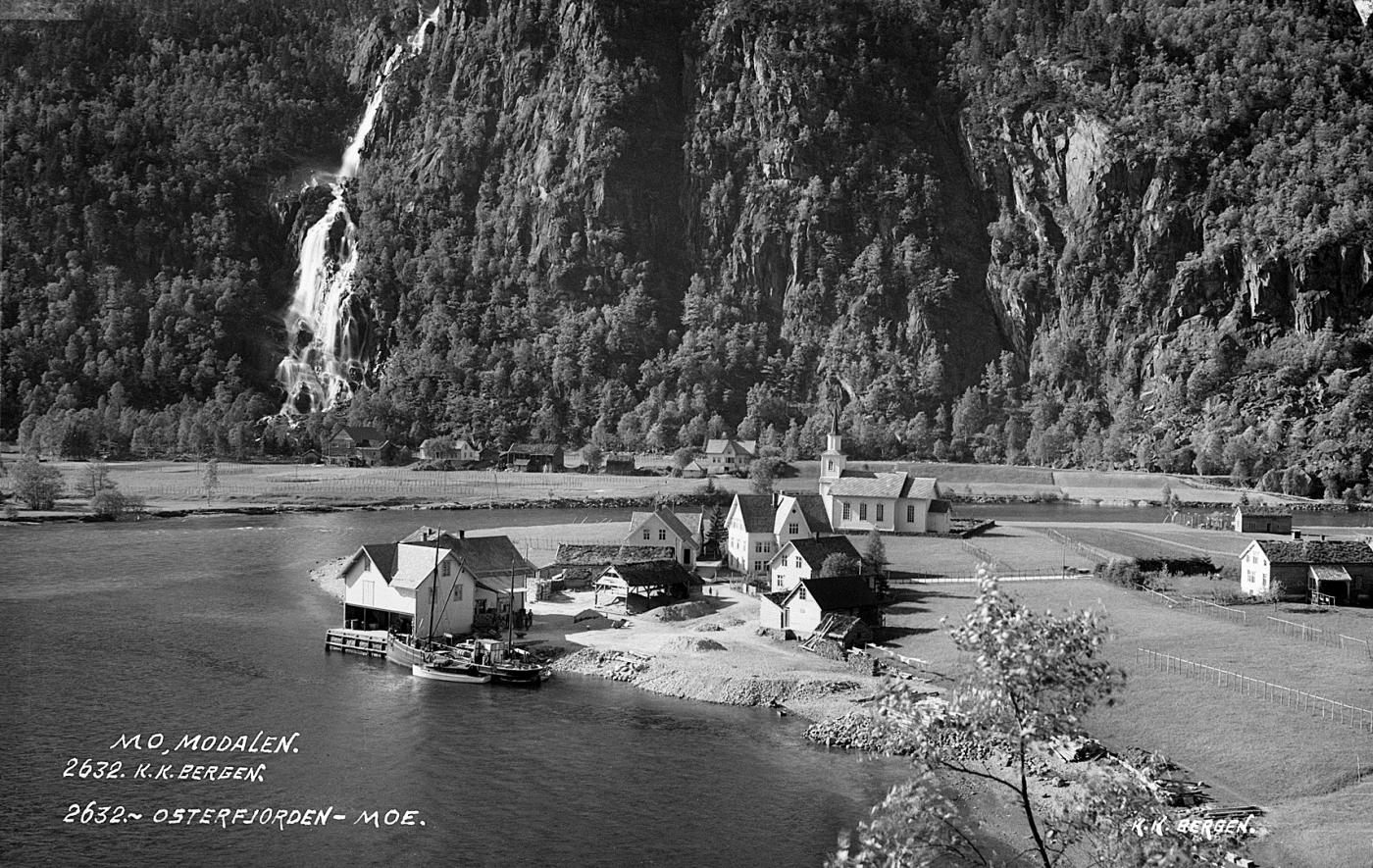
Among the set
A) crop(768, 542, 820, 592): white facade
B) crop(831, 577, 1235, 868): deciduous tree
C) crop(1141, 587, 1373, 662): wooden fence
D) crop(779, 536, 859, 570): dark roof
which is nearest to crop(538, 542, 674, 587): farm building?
crop(768, 542, 820, 592): white facade

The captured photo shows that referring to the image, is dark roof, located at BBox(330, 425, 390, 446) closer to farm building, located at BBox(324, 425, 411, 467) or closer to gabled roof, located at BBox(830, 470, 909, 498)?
farm building, located at BBox(324, 425, 411, 467)

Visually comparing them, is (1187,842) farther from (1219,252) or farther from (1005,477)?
(1219,252)

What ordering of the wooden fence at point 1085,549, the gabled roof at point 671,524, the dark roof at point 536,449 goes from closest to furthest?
the gabled roof at point 671,524
the wooden fence at point 1085,549
the dark roof at point 536,449

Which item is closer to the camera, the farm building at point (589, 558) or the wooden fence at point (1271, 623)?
the wooden fence at point (1271, 623)

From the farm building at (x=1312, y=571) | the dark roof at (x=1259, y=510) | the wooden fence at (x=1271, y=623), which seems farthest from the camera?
the dark roof at (x=1259, y=510)

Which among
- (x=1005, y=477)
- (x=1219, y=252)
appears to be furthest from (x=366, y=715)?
(x=1219, y=252)

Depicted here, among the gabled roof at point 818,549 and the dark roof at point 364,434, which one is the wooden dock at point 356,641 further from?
the dark roof at point 364,434

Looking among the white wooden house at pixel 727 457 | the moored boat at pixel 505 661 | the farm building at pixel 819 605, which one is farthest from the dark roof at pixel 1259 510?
the moored boat at pixel 505 661
